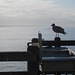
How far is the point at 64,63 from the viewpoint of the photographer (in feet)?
20.7

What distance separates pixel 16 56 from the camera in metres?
6.22

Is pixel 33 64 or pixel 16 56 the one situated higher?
pixel 16 56

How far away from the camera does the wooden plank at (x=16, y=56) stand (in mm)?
6176

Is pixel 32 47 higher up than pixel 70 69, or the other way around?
pixel 32 47

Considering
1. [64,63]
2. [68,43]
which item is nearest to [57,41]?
[68,43]

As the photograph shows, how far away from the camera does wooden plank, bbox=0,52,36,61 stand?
6176 millimetres

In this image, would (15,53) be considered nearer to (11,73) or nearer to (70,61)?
(11,73)

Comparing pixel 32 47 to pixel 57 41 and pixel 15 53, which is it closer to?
pixel 15 53

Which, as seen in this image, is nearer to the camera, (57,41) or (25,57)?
(25,57)

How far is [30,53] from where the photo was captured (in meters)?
6.28

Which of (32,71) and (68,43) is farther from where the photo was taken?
(68,43)

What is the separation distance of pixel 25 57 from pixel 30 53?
0.16m

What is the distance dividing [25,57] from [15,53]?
261mm

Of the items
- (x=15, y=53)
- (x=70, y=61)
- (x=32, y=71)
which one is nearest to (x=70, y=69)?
(x=70, y=61)
